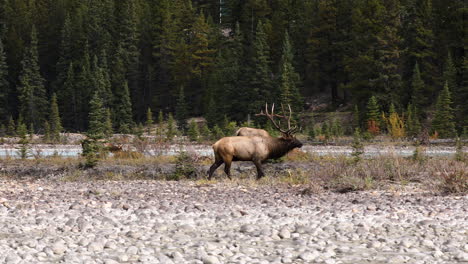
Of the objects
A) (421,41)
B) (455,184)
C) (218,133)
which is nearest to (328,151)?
(218,133)

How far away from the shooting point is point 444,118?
96.4 feet

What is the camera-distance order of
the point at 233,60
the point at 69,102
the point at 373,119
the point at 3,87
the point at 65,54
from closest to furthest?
the point at 373,119 → the point at 233,60 → the point at 69,102 → the point at 3,87 → the point at 65,54

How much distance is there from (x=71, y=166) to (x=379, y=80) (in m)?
24.6

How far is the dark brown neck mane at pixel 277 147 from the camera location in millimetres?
14539

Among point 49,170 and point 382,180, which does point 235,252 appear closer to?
point 382,180

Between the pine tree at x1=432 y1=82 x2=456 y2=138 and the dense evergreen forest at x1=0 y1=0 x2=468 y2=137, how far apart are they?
0.07 m

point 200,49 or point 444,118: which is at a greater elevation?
point 200,49

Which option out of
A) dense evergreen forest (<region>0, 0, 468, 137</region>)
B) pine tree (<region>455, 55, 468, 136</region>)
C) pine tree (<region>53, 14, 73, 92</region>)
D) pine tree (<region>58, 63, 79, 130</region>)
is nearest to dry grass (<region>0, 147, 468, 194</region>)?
dense evergreen forest (<region>0, 0, 468, 137</region>)

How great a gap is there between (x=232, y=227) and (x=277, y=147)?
22.4ft

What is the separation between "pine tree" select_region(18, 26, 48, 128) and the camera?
55.3 metres

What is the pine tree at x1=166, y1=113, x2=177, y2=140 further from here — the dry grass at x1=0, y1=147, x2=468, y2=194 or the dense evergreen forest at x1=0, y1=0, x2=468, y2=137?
the dry grass at x1=0, y1=147, x2=468, y2=194

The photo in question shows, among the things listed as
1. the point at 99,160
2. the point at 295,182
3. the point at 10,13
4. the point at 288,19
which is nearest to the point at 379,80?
the point at 288,19

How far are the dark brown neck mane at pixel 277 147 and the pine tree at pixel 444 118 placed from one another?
17.1 meters

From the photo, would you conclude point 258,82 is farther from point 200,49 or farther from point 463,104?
point 463,104
